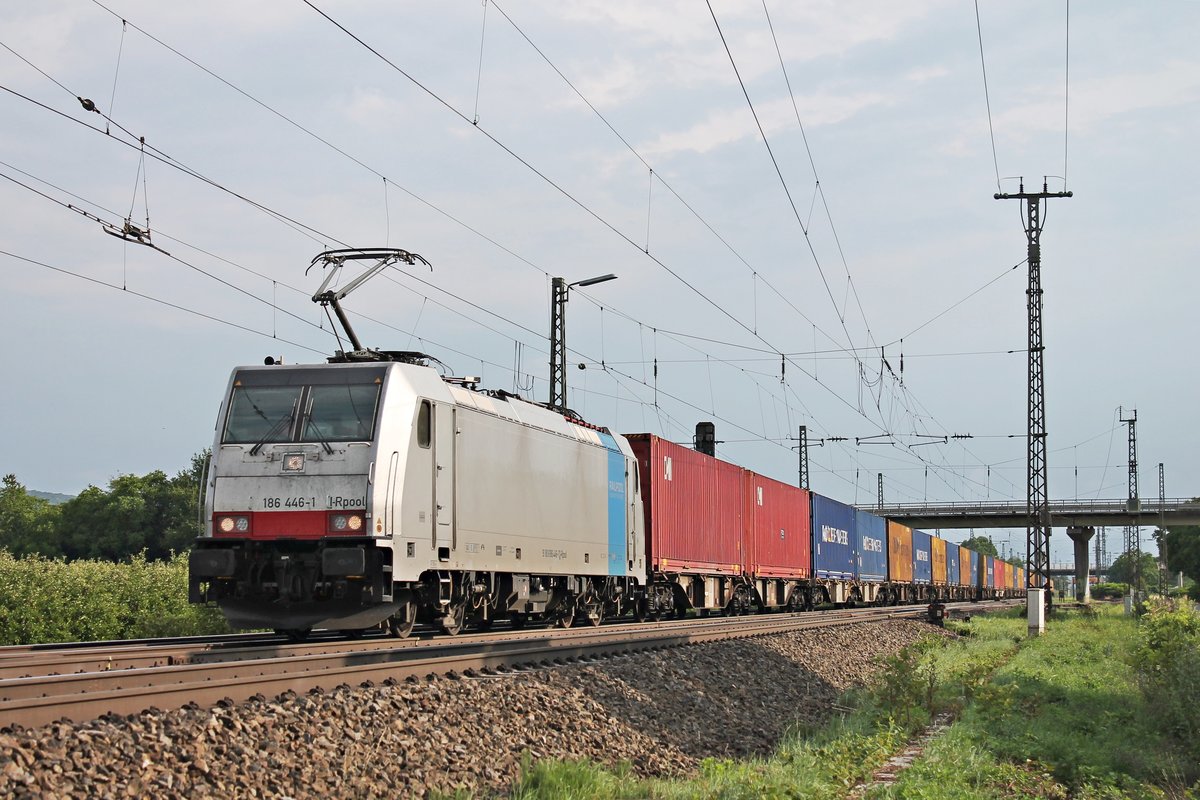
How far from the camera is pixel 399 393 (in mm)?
15000

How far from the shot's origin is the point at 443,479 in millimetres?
15852

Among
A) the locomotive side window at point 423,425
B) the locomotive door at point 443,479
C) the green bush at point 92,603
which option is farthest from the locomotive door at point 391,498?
the green bush at point 92,603

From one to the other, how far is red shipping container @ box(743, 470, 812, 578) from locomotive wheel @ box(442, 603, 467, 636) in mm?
15261

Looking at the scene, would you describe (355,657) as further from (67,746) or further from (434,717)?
(67,746)

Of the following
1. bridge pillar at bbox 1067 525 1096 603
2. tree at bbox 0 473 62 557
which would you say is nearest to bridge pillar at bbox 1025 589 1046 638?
bridge pillar at bbox 1067 525 1096 603

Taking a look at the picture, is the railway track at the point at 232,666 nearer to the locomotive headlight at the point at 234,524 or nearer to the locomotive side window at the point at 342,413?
the locomotive headlight at the point at 234,524

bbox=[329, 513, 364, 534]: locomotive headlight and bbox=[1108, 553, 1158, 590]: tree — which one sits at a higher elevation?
bbox=[329, 513, 364, 534]: locomotive headlight

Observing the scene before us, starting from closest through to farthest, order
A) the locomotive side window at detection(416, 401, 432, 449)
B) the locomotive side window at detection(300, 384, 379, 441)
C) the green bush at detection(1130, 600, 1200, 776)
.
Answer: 1. the green bush at detection(1130, 600, 1200, 776)
2. the locomotive side window at detection(300, 384, 379, 441)
3. the locomotive side window at detection(416, 401, 432, 449)

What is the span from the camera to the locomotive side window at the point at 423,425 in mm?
15312

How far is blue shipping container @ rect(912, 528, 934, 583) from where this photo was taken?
52.8 m

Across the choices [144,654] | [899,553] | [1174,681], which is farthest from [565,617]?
[899,553]

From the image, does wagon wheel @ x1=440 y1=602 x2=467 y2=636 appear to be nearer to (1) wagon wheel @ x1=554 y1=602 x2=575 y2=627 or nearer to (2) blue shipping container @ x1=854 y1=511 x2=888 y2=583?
(1) wagon wheel @ x1=554 y1=602 x2=575 y2=627

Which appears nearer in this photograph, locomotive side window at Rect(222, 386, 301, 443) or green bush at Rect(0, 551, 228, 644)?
locomotive side window at Rect(222, 386, 301, 443)

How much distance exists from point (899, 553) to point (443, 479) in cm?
3733
